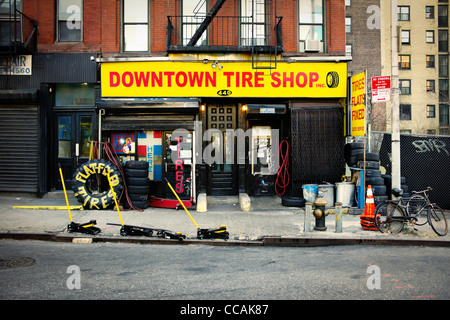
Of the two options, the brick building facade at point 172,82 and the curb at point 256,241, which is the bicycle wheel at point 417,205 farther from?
the brick building facade at point 172,82

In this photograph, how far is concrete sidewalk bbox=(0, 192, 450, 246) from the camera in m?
8.80

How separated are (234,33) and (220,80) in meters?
1.74

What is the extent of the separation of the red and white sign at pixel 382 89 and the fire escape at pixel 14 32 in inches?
416

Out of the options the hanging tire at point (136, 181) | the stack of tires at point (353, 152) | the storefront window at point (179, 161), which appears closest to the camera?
the hanging tire at point (136, 181)

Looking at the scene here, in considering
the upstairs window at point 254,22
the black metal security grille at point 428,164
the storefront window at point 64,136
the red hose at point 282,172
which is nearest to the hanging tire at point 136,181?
the storefront window at point 64,136

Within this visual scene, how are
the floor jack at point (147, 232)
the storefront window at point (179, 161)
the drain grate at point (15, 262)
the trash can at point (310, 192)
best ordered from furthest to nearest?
the storefront window at point (179, 161), the trash can at point (310, 192), the floor jack at point (147, 232), the drain grate at point (15, 262)

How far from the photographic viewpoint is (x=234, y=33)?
45.0 feet

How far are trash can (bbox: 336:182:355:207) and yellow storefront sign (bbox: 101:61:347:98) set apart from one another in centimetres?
313

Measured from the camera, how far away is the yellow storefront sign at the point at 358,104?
39.2ft

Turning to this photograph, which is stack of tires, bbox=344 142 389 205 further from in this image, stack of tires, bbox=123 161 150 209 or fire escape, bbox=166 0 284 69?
stack of tires, bbox=123 161 150 209

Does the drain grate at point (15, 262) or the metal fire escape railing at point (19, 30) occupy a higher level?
the metal fire escape railing at point (19, 30)

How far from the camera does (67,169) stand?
1366cm

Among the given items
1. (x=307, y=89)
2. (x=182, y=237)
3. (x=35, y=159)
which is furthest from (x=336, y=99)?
(x=35, y=159)

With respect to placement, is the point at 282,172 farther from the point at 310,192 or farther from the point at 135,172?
the point at 135,172
